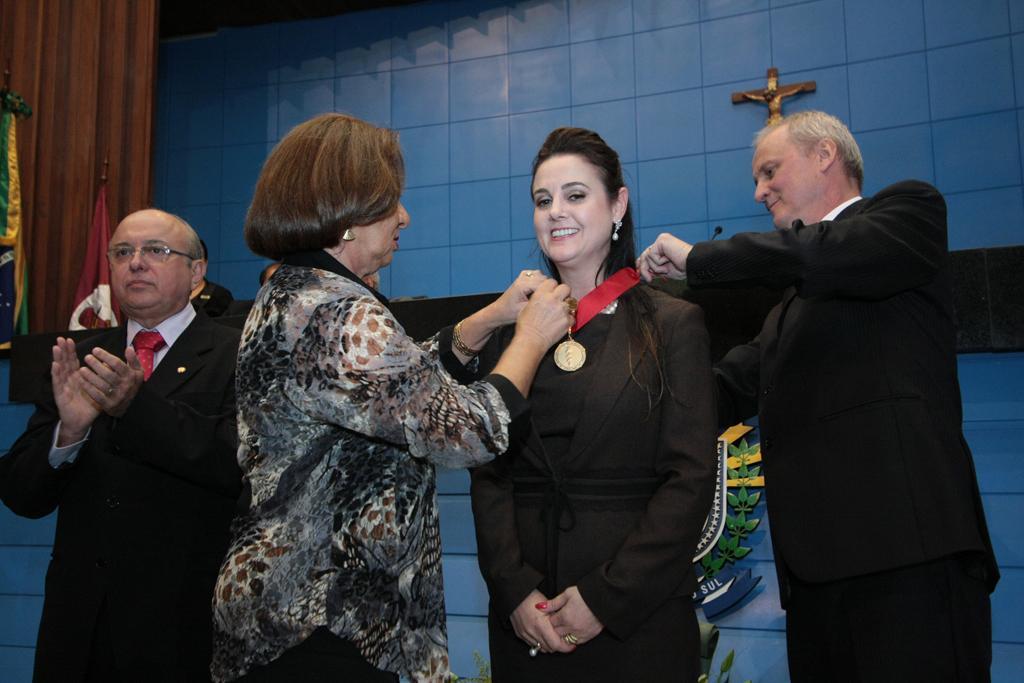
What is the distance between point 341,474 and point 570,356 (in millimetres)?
627

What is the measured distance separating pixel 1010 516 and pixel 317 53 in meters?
6.71

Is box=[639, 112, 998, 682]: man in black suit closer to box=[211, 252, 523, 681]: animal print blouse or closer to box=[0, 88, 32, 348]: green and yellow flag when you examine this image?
box=[211, 252, 523, 681]: animal print blouse

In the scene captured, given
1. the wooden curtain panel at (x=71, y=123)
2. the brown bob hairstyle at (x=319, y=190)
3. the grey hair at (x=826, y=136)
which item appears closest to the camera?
the brown bob hairstyle at (x=319, y=190)

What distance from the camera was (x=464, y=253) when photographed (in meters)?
7.15

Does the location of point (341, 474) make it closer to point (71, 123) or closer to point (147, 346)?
point (147, 346)

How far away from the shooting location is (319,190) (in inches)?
62.6

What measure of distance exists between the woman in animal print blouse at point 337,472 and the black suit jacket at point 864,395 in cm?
72

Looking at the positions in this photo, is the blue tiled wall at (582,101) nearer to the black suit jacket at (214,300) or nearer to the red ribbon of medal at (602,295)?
the black suit jacket at (214,300)

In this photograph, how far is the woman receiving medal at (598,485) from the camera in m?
1.66

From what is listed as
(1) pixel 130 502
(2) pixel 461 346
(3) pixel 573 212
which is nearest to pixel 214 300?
(1) pixel 130 502

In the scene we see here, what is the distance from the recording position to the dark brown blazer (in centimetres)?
166

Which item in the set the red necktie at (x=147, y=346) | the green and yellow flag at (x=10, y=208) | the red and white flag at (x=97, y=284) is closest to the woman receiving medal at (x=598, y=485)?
the red necktie at (x=147, y=346)

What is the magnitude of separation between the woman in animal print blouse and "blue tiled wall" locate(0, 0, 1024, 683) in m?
3.40

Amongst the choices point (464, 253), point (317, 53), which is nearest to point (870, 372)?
point (464, 253)
